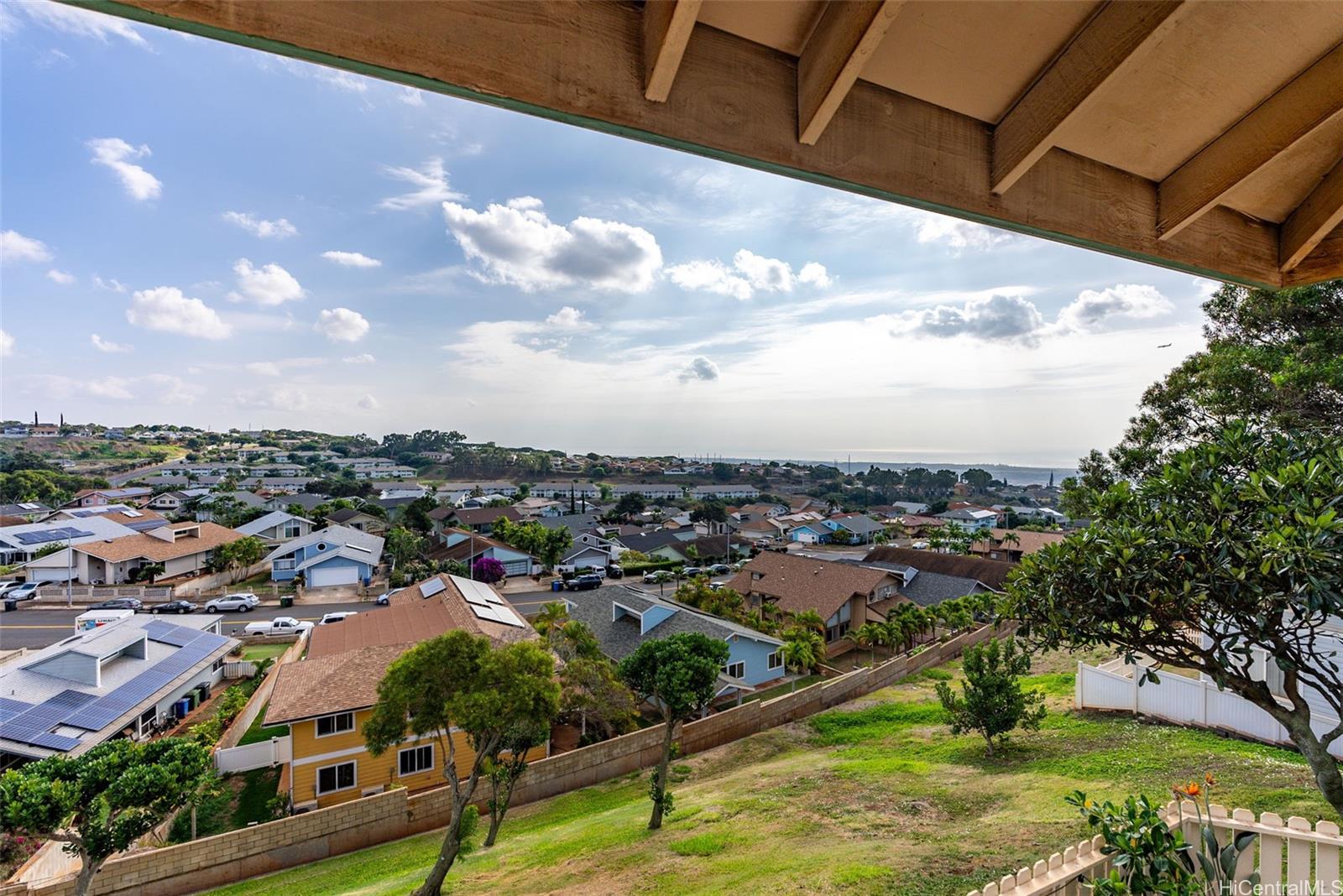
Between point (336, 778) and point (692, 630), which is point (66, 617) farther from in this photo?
point (692, 630)

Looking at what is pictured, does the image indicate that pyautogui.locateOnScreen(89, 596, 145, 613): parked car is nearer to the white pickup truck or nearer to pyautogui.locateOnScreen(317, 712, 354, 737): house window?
the white pickup truck

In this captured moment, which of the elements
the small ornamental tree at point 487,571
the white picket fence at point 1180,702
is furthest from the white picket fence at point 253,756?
the small ornamental tree at point 487,571

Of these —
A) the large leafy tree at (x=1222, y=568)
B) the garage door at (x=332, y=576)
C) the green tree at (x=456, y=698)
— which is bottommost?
the garage door at (x=332, y=576)

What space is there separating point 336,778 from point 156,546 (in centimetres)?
2539

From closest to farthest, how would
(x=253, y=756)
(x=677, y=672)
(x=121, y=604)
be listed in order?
(x=677, y=672), (x=253, y=756), (x=121, y=604)

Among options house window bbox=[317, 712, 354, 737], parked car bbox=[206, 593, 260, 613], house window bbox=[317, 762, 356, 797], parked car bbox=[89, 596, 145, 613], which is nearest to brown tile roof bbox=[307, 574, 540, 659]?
house window bbox=[317, 712, 354, 737]

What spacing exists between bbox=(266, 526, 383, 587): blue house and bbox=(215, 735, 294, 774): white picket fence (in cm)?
1792

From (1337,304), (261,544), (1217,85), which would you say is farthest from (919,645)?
(261,544)

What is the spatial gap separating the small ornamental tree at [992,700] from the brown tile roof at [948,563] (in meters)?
15.7

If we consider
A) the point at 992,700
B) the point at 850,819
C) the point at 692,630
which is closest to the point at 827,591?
the point at 692,630

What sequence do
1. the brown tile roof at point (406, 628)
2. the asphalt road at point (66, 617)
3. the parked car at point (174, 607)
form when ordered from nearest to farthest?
1. the brown tile roof at point (406, 628)
2. the asphalt road at point (66, 617)
3. the parked car at point (174, 607)

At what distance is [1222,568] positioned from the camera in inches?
125

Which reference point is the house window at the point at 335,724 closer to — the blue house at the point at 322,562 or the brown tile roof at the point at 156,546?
the blue house at the point at 322,562

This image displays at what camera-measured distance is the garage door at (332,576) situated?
27406 mm
